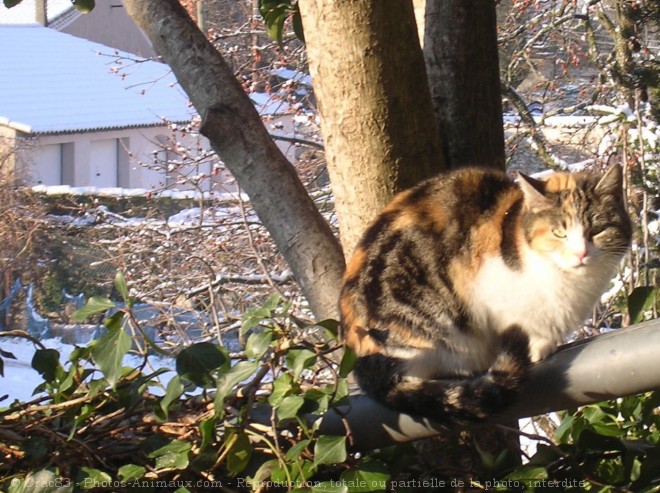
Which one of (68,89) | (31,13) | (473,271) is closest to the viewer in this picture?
(473,271)

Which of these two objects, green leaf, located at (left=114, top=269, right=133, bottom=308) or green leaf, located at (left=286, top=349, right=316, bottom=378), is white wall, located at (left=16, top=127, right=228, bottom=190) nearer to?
green leaf, located at (left=114, top=269, right=133, bottom=308)

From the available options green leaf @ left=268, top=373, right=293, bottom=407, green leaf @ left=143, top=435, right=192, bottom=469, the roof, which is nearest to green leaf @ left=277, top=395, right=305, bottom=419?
green leaf @ left=268, top=373, right=293, bottom=407

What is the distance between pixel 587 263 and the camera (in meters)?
1.38

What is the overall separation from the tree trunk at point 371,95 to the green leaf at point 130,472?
54 cm

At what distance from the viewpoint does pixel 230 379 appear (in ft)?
3.41

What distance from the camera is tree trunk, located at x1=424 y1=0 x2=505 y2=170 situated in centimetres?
137

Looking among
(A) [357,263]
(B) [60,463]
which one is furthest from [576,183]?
(B) [60,463]

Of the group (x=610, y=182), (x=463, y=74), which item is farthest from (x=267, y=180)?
(x=610, y=182)

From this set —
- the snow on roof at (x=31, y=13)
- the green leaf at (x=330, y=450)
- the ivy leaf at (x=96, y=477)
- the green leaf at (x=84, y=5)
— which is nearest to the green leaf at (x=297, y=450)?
the green leaf at (x=330, y=450)

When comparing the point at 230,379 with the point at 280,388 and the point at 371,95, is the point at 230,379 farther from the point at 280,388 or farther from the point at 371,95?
the point at 371,95

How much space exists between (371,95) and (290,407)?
0.50 m

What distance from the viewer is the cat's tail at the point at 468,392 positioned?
1.02 metres

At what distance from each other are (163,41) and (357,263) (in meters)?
0.56

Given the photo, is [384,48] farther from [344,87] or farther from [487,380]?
[487,380]
